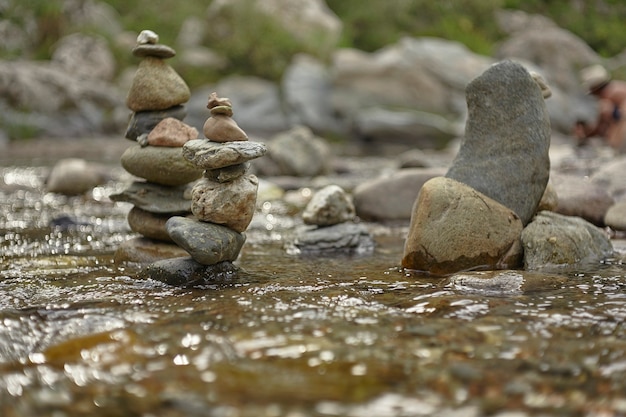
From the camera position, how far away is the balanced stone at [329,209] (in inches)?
257

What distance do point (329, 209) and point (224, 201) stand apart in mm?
1888

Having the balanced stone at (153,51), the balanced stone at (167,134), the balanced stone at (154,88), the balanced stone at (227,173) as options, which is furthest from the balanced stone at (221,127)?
the balanced stone at (153,51)

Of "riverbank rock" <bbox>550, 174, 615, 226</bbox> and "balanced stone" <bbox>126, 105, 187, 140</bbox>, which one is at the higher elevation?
"balanced stone" <bbox>126, 105, 187, 140</bbox>

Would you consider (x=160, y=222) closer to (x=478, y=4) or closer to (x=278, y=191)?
(x=278, y=191)

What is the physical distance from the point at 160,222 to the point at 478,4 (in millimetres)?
30861

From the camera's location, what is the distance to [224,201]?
484 cm

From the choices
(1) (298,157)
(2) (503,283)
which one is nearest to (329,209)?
(2) (503,283)

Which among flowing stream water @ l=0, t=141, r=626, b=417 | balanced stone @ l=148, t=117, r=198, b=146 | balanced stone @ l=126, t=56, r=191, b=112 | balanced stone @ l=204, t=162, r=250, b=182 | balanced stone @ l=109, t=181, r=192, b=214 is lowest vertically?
flowing stream water @ l=0, t=141, r=626, b=417

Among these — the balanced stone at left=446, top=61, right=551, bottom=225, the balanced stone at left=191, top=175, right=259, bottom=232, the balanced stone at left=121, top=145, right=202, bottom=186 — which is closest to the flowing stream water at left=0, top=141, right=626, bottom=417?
the balanced stone at left=191, top=175, right=259, bottom=232

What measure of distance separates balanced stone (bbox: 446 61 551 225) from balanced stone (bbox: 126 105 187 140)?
237 cm

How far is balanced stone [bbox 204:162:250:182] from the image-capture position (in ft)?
15.9

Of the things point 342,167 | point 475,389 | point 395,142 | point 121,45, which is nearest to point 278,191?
point 342,167

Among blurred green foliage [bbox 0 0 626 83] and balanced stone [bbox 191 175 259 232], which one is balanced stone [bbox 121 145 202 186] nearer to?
balanced stone [bbox 191 175 259 232]

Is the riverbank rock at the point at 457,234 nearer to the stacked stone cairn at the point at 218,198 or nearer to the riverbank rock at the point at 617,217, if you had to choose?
the stacked stone cairn at the point at 218,198
